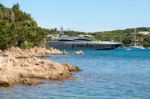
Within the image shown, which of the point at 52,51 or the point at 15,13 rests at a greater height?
the point at 15,13

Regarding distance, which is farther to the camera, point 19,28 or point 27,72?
point 19,28

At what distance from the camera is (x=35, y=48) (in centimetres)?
16862

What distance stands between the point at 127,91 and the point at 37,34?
4729 inches

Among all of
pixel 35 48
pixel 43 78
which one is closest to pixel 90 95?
pixel 43 78

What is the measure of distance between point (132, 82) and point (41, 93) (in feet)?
55.4

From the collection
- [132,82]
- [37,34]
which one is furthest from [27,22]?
[132,82]

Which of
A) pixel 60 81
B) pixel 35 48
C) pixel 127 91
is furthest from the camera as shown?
pixel 35 48

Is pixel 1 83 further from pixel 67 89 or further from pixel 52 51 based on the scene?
pixel 52 51

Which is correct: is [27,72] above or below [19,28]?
below

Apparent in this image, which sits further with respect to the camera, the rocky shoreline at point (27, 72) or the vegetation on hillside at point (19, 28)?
the vegetation on hillside at point (19, 28)

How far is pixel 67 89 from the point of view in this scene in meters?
52.5

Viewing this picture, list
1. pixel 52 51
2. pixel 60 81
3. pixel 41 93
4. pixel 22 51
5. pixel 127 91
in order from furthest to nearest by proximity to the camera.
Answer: pixel 52 51
pixel 22 51
pixel 60 81
pixel 127 91
pixel 41 93

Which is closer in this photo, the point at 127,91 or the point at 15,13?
the point at 127,91

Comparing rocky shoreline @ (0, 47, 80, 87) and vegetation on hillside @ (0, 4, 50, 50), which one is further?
vegetation on hillside @ (0, 4, 50, 50)
